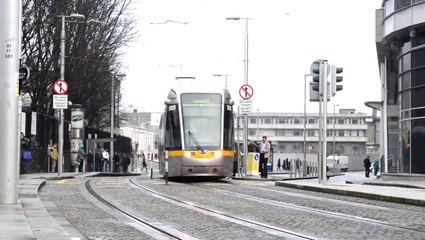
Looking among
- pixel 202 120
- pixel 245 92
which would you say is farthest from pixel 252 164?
pixel 202 120

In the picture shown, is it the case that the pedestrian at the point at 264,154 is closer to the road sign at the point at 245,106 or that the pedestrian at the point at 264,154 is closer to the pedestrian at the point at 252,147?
the road sign at the point at 245,106

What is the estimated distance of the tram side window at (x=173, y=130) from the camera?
75.3 feet

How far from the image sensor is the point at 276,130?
139 m

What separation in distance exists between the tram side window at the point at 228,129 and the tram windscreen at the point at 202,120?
A: 0.68 feet

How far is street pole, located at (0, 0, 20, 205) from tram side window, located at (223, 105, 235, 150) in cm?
1135

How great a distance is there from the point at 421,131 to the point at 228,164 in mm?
13324

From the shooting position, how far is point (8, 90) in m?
12.3

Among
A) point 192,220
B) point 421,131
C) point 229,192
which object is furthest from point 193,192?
point 421,131

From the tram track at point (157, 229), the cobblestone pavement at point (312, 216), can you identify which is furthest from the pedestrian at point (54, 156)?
the tram track at point (157, 229)

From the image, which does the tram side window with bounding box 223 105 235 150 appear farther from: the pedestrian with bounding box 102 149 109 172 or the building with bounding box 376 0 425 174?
the pedestrian with bounding box 102 149 109 172

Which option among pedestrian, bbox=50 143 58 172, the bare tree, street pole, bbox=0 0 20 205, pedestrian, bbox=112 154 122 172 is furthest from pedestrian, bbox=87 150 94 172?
street pole, bbox=0 0 20 205

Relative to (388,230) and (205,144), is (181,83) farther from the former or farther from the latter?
(388,230)

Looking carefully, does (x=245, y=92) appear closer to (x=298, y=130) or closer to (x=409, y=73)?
(x=409, y=73)

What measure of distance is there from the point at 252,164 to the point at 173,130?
711 centimetres
